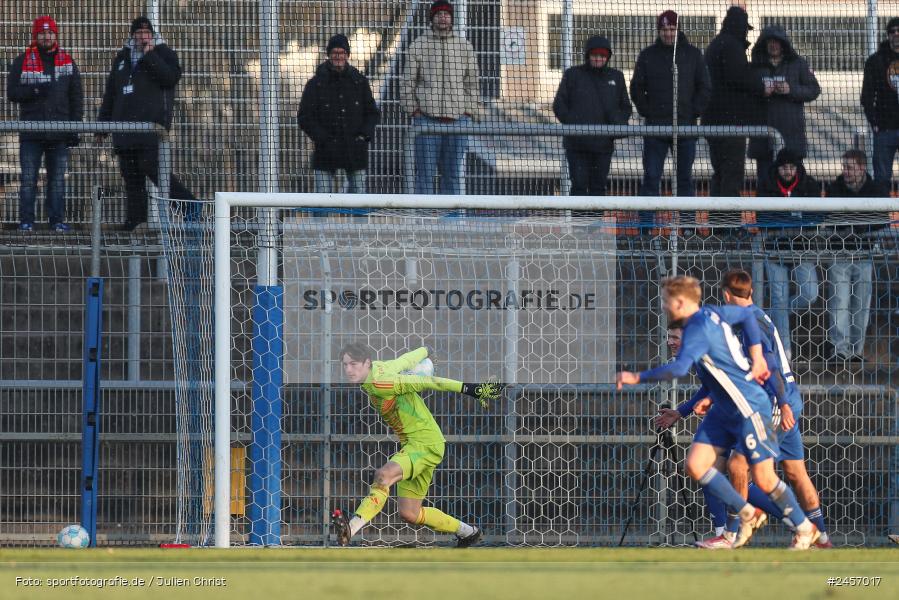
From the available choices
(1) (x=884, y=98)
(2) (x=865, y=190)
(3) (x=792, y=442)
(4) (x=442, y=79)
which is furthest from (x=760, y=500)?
(4) (x=442, y=79)

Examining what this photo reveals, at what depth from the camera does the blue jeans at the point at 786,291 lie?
891 cm

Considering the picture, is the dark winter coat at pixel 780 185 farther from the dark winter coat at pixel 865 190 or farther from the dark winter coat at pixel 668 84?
the dark winter coat at pixel 668 84

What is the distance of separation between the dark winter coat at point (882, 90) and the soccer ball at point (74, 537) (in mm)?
6266

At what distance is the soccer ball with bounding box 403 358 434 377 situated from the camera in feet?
27.7


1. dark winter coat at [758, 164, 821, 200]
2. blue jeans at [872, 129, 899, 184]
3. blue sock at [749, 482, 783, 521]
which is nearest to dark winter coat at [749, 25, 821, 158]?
dark winter coat at [758, 164, 821, 200]

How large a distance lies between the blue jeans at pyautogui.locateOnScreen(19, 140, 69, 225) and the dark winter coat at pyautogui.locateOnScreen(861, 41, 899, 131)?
5.84m

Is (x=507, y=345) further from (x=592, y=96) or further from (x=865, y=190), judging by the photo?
(x=865, y=190)

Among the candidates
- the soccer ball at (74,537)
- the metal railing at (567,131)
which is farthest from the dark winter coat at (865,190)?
the soccer ball at (74,537)

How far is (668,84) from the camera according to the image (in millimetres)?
10070

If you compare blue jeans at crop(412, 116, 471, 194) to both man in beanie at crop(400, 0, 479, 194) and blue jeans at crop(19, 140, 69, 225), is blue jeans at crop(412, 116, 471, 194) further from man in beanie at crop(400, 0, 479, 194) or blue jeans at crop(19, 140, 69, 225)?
blue jeans at crop(19, 140, 69, 225)

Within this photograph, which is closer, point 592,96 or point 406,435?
point 406,435

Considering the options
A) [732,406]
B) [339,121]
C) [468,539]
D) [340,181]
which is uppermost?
[339,121]

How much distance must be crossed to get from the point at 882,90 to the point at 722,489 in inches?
165

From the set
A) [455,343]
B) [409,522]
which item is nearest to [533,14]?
[455,343]
